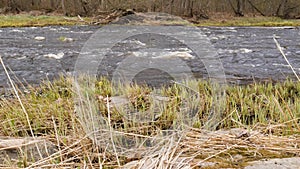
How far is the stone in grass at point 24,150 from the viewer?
1850 millimetres

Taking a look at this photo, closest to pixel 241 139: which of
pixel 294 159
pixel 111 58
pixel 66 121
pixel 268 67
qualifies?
pixel 294 159

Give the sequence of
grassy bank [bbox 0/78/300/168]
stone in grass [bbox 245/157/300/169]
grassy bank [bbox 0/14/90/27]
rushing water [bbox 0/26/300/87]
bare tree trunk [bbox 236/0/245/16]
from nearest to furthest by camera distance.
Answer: stone in grass [bbox 245/157/300/169] → grassy bank [bbox 0/78/300/168] → rushing water [bbox 0/26/300/87] → grassy bank [bbox 0/14/90/27] → bare tree trunk [bbox 236/0/245/16]

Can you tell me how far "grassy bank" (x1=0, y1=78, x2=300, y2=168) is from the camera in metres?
1.77

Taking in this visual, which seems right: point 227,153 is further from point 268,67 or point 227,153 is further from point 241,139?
point 268,67

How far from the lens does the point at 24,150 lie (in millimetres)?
1961

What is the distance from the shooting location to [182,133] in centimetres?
199

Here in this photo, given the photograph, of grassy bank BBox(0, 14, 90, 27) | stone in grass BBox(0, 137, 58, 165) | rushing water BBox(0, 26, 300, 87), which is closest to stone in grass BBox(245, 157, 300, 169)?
stone in grass BBox(0, 137, 58, 165)

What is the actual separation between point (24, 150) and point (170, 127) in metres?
1.01

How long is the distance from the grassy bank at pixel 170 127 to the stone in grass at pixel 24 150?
0.06m

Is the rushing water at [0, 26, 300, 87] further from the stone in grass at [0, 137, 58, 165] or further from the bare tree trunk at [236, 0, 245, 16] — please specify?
the bare tree trunk at [236, 0, 245, 16]

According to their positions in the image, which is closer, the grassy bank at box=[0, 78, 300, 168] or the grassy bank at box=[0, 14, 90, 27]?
the grassy bank at box=[0, 78, 300, 168]

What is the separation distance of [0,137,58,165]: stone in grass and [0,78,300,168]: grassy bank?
0.06 metres

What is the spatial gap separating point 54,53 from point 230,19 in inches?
654

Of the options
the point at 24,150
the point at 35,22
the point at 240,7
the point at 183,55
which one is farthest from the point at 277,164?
the point at 240,7
